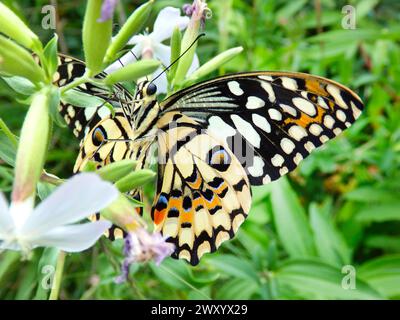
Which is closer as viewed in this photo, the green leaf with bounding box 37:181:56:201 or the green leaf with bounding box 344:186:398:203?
the green leaf with bounding box 37:181:56:201

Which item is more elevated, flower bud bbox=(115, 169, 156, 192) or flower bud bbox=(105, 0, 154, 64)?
flower bud bbox=(105, 0, 154, 64)

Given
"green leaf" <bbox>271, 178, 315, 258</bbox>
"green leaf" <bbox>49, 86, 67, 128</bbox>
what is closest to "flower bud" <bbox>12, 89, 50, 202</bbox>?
"green leaf" <bbox>49, 86, 67, 128</bbox>

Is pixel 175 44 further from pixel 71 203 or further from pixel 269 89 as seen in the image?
pixel 71 203

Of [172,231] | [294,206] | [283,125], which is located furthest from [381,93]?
[172,231]

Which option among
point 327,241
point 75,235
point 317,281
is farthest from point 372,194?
point 75,235

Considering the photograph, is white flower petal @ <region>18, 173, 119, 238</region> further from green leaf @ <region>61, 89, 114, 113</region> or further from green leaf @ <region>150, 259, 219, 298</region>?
green leaf @ <region>150, 259, 219, 298</region>

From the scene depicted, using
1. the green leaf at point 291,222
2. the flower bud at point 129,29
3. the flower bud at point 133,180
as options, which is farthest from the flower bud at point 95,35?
the green leaf at point 291,222

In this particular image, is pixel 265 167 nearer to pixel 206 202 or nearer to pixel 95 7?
pixel 206 202
